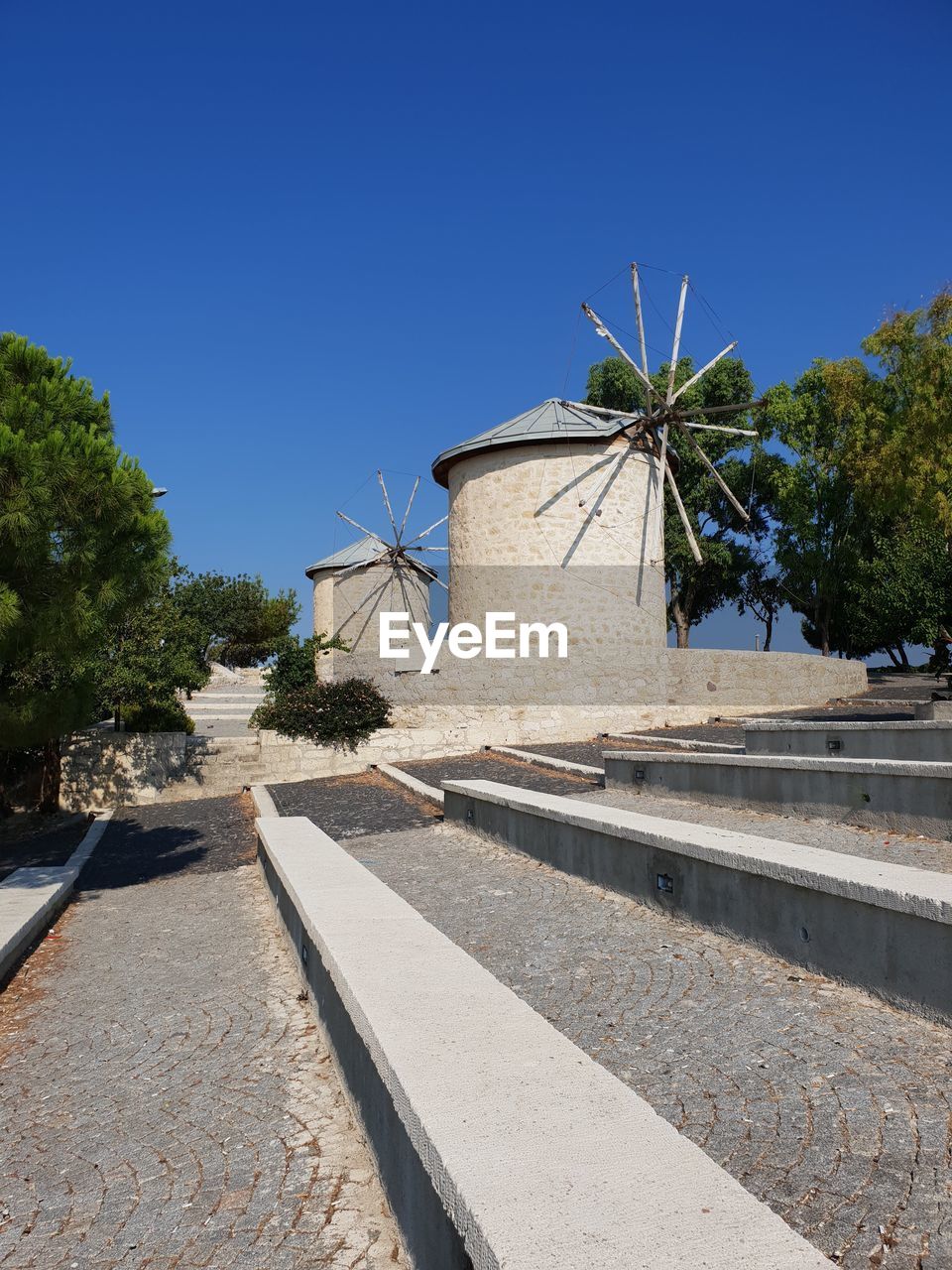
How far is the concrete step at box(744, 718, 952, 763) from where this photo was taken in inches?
347

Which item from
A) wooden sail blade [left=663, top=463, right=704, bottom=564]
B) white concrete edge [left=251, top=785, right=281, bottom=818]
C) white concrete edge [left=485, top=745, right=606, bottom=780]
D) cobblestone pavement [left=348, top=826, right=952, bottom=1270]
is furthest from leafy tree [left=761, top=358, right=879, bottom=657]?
cobblestone pavement [left=348, top=826, right=952, bottom=1270]

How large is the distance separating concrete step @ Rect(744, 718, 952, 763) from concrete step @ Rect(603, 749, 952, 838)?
1.11 metres

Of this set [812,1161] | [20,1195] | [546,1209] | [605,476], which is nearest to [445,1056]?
[546,1209]

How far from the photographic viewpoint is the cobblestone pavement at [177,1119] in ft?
8.38

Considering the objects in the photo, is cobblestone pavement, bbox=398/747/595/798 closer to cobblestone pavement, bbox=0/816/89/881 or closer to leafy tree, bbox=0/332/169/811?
cobblestone pavement, bbox=0/816/89/881

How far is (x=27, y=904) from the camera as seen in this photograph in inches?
272

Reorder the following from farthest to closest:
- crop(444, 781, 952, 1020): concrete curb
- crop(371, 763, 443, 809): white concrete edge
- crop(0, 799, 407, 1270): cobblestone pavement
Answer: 1. crop(371, 763, 443, 809): white concrete edge
2. crop(444, 781, 952, 1020): concrete curb
3. crop(0, 799, 407, 1270): cobblestone pavement

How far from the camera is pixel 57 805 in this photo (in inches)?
626

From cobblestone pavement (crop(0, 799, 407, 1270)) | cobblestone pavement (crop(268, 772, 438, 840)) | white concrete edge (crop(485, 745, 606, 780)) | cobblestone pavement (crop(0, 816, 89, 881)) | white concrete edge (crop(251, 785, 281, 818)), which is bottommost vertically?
cobblestone pavement (crop(0, 816, 89, 881))

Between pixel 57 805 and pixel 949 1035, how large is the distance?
1560 centimetres

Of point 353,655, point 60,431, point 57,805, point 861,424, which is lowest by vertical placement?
point 57,805

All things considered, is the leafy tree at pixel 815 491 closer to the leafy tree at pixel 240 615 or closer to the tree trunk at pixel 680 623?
the tree trunk at pixel 680 623

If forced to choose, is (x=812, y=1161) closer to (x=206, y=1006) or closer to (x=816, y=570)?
(x=206, y=1006)

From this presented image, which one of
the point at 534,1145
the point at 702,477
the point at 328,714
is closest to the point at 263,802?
the point at 328,714
